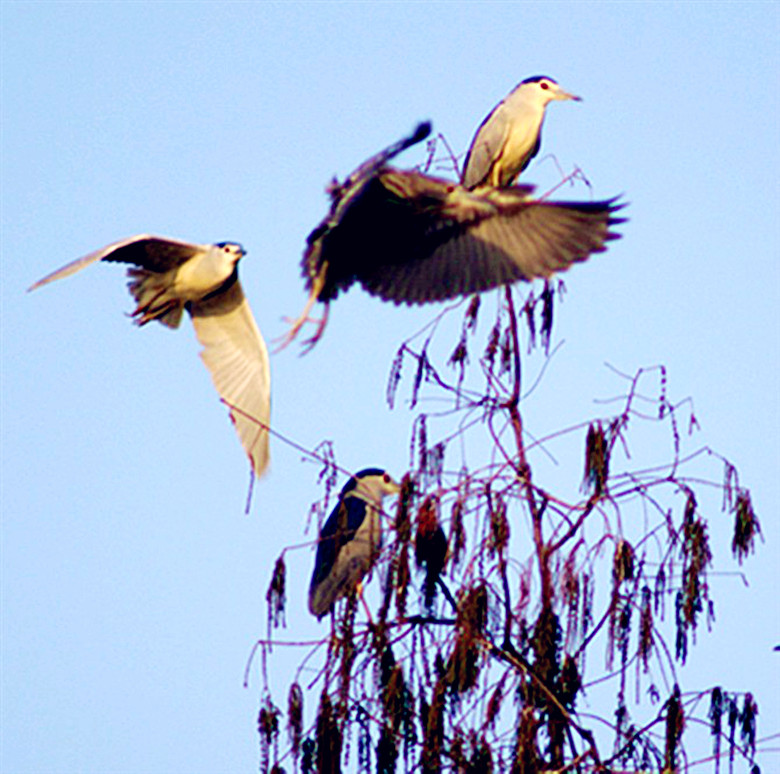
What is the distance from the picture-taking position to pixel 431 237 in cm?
622

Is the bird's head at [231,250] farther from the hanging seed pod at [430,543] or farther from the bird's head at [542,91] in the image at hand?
the hanging seed pod at [430,543]

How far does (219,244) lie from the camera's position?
23.7 feet

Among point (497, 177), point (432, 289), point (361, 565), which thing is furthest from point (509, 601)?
point (497, 177)

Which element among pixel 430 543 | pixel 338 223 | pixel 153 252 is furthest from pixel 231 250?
pixel 430 543

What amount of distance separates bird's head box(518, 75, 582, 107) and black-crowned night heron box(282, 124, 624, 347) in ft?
4.06

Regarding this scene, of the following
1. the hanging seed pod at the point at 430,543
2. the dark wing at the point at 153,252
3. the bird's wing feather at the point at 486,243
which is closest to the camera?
the hanging seed pod at the point at 430,543

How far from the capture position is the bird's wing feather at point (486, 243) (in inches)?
226

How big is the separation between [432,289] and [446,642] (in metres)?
1.95

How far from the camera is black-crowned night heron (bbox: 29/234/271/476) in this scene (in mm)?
7062

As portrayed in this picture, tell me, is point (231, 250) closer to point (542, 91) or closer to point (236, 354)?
point (236, 354)

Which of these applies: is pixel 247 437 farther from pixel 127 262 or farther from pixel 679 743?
pixel 679 743

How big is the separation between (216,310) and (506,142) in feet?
4.89

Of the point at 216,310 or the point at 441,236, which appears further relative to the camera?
the point at 216,310

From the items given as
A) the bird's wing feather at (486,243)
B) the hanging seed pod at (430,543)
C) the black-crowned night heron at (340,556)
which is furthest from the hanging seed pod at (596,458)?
the black-crowned night heron at (340,556)
